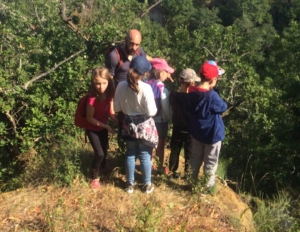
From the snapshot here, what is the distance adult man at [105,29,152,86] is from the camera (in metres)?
3.98

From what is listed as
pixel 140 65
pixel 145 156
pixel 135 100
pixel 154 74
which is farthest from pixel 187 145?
pixel 140 65

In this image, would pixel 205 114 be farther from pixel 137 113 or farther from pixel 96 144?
pixel 96 144

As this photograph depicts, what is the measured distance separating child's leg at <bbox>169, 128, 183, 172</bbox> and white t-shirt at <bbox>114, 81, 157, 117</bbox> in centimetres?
73

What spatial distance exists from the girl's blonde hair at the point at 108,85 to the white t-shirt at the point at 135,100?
17 cm

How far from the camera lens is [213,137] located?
371cm

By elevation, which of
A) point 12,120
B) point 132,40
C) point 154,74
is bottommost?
point 12,120

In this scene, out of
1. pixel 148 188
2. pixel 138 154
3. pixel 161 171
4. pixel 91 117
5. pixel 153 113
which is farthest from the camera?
pixel 161 171

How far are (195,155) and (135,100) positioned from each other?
3.11ft

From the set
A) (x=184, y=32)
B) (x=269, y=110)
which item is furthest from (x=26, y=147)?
(x=184, y=32)

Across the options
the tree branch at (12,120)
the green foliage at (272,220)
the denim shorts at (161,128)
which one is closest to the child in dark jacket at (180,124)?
the denim shorts at (161,128)

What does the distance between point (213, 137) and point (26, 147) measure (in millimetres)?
3157

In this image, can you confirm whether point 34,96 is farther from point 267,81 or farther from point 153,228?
point 267,81

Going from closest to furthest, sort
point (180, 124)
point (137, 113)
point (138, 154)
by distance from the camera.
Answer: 1. point (137, 113)
2. point (138, 154)
3. point (180, 124)

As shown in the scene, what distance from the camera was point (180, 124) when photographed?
415cm
